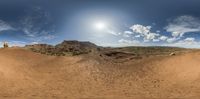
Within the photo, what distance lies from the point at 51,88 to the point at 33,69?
234 inches

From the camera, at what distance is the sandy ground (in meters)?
22.4

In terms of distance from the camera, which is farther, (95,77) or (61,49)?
(61,49)

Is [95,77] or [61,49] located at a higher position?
[61,49]

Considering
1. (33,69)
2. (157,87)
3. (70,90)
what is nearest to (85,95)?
(70,90)

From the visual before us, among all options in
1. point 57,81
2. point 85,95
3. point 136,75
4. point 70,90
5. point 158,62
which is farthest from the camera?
point 158,62

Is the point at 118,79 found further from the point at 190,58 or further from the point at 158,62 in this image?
the point at 190,58

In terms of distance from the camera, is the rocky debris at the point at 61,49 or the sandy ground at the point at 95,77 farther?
the rocky debris at the point at 61,49

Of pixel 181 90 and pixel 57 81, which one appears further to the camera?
pixel 57 81

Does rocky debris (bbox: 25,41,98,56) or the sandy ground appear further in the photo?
rocky debris (bbox: 25,41,98,56)

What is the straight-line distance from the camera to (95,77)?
93.3 feet

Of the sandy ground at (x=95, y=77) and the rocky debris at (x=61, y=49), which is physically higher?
the rocky debris at (x=61, y=49)

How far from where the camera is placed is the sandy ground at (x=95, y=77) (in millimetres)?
22359

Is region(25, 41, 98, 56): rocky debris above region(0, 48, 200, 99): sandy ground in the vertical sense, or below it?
above

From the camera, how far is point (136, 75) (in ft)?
94.3
